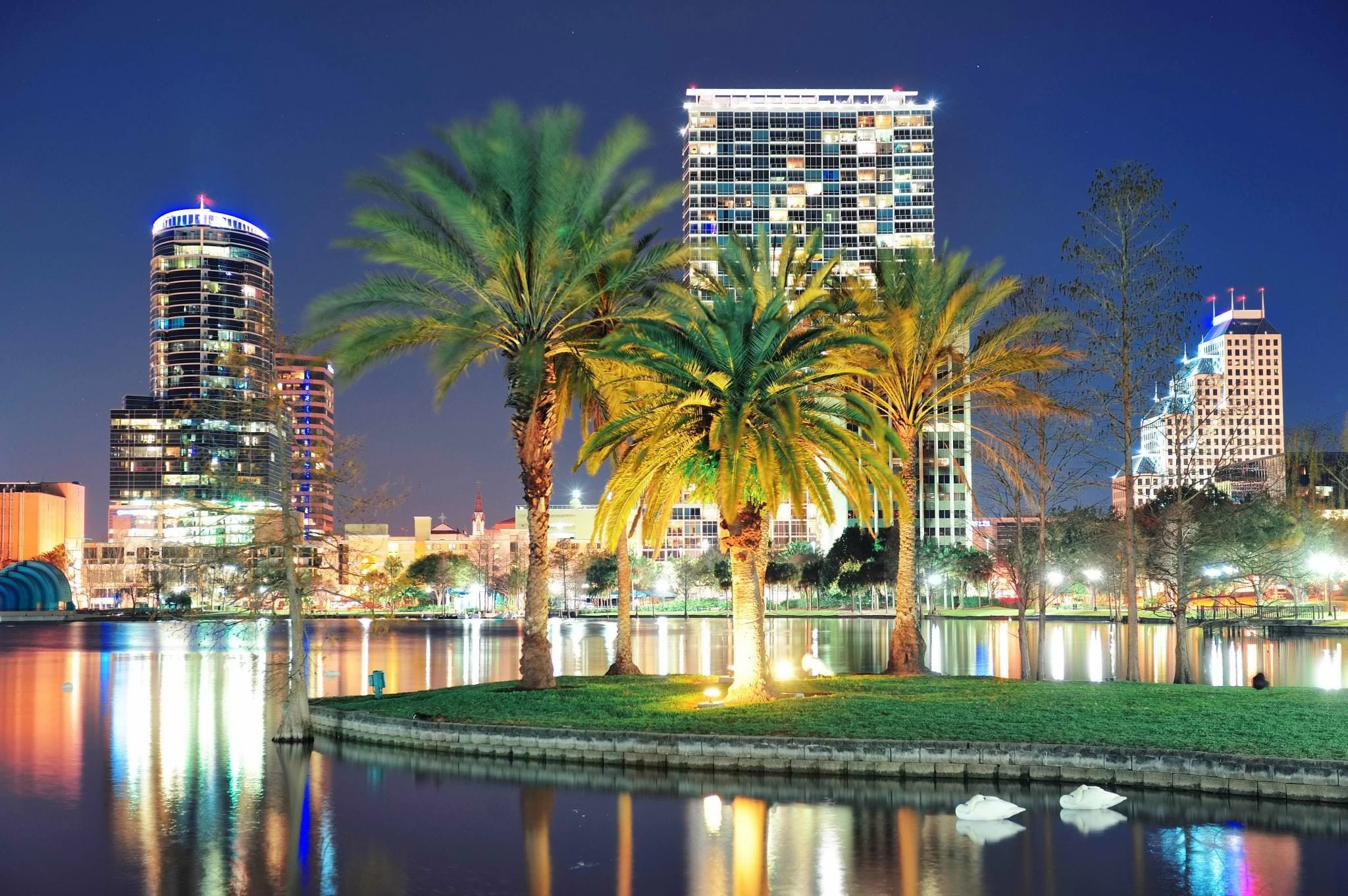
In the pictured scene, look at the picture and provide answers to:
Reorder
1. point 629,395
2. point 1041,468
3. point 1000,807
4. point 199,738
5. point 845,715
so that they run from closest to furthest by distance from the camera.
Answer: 1. point 1000,807
2. point 845,715
3. point 199,738
4. point 629,395
5. point 1041,468

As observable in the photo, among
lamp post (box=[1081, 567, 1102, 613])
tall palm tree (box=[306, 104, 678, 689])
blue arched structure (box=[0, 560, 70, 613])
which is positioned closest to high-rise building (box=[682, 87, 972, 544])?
lamp post (box=[1081, 567, 1102, 613])

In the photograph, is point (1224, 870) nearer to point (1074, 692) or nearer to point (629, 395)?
point (1074, 692)

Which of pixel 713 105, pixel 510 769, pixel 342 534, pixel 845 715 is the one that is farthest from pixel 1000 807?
pixel 713 105

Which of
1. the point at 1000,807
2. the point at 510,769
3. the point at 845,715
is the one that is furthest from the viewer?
the point at 845,715

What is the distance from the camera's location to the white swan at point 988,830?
48.8 ft

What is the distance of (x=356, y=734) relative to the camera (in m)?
24.1

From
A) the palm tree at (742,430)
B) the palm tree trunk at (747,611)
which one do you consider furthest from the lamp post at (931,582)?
the palm tree trunk at (747,611)

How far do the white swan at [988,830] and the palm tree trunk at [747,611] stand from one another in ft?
28.7

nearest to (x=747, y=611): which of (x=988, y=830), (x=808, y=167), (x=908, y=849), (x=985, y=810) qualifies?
(x=985, y=810)

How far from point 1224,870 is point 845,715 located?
29.5 ft

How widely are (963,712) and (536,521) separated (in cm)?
1095

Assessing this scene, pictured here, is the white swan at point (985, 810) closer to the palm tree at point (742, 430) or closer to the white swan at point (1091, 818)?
the white swan at point (1091, 818)

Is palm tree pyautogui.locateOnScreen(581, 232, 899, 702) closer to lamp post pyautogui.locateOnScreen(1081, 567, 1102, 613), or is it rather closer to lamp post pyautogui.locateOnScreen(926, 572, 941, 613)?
lamp post pyautogui.locateOnScreen(1081, 567, 1102, 613)

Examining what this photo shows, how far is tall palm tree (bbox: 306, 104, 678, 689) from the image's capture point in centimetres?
2583
